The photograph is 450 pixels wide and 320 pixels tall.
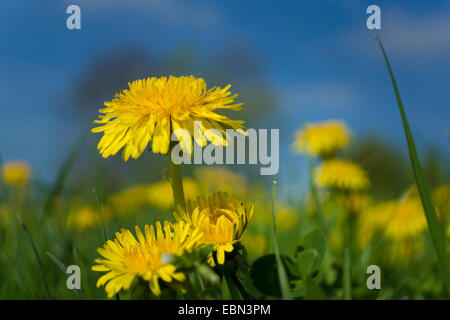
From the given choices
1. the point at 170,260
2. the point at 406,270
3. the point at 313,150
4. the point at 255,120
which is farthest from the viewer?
the point at 255,120

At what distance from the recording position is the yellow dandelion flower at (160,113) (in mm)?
807

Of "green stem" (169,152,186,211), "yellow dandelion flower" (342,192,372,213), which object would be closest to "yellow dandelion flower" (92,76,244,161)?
"green stem" (169,152,186,211)

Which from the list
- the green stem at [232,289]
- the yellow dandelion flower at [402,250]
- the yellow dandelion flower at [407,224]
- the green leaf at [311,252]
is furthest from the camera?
the yellow dandelion flower at [407,224]

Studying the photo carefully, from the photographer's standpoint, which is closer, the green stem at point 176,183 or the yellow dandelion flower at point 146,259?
the yellow dandelion flower at point 146,259

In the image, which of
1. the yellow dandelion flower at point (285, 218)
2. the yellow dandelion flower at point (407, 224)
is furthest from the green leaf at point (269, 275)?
the yellow dandelion flower at point (285, 218)

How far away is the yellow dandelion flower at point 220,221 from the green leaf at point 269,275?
0.58ft

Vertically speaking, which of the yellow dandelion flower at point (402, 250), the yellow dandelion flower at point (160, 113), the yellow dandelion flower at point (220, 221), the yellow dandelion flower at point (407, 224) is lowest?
the yellow dandelion flower at point (402, 250)

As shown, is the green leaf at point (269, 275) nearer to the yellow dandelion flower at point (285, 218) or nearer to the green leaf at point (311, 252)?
the green leaf at point (311, 252)

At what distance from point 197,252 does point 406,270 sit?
1.17 m

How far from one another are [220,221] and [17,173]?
2426mm

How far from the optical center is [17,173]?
109 inches

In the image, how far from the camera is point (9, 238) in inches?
81.6

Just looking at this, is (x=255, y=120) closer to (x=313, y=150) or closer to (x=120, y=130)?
(x=313, y=150)
